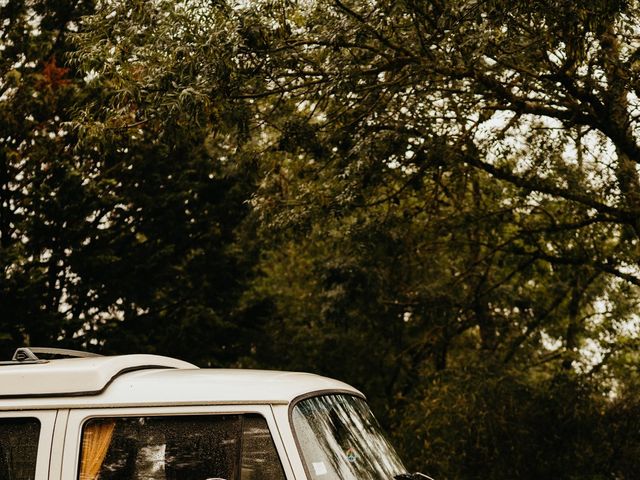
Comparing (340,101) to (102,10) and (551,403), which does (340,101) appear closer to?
(102,10)

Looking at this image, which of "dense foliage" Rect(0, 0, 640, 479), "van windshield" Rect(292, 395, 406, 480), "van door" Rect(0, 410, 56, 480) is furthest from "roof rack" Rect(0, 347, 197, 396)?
"dense foliage" Rect(0, 0, 640, 479)

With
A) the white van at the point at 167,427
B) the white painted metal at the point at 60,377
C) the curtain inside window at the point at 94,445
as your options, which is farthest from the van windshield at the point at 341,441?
the white painted metal at the point at 60,377

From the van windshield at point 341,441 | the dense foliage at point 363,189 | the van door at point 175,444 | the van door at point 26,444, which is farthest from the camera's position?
the dense foliage at point 363,189

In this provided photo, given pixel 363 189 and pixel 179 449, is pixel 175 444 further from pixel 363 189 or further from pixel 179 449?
pixel 363 189

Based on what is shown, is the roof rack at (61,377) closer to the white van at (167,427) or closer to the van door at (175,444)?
the white van at (167,427)

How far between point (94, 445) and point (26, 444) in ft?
1.42

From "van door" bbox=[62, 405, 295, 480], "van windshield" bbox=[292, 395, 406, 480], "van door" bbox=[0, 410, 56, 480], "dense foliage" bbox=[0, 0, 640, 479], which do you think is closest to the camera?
"van door" bbox=[62, 405, 295, 480]

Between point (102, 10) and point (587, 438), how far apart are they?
30.6ft

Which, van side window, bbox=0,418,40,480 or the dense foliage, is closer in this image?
van side window, bbox=0,418,40,480

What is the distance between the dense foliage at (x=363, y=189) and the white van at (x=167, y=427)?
397 centimetres

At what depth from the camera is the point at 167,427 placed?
3779 mm

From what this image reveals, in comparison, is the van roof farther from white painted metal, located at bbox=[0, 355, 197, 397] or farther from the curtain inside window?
the curtain inside window

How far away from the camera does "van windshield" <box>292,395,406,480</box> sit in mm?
3754

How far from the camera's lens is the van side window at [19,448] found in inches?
155
